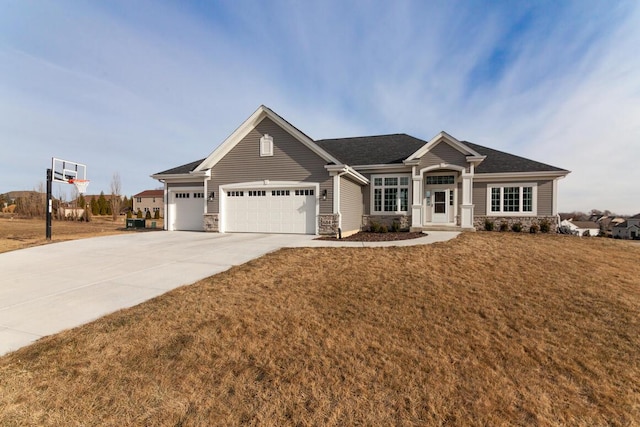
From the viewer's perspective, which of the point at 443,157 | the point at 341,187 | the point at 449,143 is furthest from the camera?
the point at 443,157

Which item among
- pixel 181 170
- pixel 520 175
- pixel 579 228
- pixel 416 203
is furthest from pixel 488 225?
pixel 579 228

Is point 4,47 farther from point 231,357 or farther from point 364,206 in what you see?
point 364,206

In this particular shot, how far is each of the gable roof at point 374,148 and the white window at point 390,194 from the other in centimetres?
98

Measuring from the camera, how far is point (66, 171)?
51.0 feet

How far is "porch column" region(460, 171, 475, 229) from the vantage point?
14848mm

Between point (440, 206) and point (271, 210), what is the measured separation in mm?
9467

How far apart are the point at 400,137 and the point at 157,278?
59.0 ft

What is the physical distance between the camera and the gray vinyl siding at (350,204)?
13859mm

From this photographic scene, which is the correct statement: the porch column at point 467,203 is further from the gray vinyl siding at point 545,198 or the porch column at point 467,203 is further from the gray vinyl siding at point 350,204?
the gray vinyl siding at point 350,204

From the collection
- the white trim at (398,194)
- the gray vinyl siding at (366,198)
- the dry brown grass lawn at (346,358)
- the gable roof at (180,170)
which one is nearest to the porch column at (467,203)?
the white trim at (398,194)

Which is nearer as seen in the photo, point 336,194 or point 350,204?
point 336,194

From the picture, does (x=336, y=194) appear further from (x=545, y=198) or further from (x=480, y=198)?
(x=545, y=198)

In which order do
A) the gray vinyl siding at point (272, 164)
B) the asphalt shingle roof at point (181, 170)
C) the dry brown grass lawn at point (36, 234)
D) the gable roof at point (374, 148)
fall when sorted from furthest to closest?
the gable roof at point (374, 148), the asphalt shingle roof at point (181, 170), the gray vinyl siding at point (272, 164), the dry brown grass lawn at point (36, 234)

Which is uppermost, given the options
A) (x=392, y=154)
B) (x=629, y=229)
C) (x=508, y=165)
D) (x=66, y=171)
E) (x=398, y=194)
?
(x=392, y=154)
